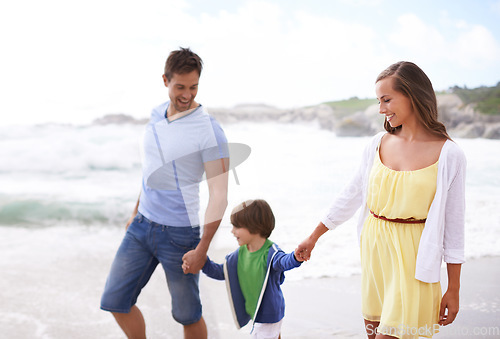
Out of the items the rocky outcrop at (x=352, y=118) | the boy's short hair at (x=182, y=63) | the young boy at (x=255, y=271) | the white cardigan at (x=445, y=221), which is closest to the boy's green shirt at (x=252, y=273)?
the young boy at (x=255, y=271)

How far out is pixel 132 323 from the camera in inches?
84.4

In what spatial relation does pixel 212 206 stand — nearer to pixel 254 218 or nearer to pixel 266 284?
pixel 254 218

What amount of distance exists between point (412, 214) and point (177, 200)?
0.92m

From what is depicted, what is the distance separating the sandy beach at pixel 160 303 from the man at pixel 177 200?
26 cm

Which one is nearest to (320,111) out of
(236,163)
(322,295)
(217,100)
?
(217,100)

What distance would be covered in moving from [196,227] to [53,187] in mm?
7738

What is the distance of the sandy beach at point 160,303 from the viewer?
276 cm

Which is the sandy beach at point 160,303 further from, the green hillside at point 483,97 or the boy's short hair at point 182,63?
the green hillside at point 483,97

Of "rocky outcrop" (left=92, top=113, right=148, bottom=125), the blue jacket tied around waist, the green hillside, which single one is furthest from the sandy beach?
the green hillside

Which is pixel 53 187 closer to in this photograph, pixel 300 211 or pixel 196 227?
pixel 300 211

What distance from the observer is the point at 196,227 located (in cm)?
202

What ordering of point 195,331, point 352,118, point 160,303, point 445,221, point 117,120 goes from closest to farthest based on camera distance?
1. point 445,221
2. point 195,331
3. point 160,303
4. point 117,120
5. point 352,118

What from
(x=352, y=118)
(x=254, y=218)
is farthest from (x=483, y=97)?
(x=254, y=218)

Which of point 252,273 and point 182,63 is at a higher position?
point 182,63
